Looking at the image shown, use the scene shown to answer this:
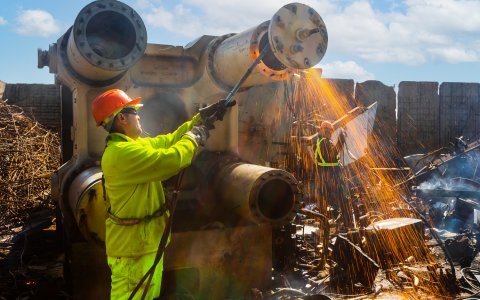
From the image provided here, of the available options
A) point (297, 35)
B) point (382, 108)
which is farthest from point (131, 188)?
point (382, 108)

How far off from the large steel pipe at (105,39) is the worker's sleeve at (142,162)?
1.16 m

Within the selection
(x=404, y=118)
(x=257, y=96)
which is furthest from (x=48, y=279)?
(x=404, y=118)

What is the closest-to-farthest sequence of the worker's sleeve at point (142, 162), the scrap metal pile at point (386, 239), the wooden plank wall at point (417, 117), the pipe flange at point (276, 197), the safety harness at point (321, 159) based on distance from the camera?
the worker's sleeve at point (142, 162) < the pipe flange at point (276, 197) < the scrap metal pile at point (386, 239) < the safety harness at point (321, 159) < the wooden plank wall at point (417, 117)

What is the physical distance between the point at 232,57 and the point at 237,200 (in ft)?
4.45

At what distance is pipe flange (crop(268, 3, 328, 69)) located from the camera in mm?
3420

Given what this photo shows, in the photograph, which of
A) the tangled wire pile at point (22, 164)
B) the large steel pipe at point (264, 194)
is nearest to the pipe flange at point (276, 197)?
the large steel pipe at point (264, 194)

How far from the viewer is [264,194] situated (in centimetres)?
406

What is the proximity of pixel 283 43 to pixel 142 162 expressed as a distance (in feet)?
4.69

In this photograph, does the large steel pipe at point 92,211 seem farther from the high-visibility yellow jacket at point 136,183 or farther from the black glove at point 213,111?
the black glove at point 213,111

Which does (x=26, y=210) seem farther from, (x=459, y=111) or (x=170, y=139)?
(x=459, y=111)

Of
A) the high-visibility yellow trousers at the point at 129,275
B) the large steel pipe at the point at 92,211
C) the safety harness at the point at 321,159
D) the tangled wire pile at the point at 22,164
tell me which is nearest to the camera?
the high-visibility yellow trousers at the point at 129,275

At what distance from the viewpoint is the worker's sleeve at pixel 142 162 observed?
120 inches

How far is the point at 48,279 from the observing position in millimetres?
4848

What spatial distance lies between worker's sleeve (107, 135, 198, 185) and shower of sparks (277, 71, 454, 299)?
2973mm
